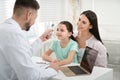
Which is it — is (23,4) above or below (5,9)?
above

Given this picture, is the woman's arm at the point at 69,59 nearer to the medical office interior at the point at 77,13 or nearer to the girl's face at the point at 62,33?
the girl's face at the point at 62,33

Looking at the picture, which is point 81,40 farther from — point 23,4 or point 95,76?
point 23,4

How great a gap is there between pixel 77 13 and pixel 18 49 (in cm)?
212

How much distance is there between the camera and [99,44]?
2.26 m

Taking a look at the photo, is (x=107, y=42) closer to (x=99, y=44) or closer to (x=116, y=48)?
(x=116, y=48)

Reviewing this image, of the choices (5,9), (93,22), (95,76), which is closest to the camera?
(95,76)

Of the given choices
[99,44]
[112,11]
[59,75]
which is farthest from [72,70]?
[112,11]

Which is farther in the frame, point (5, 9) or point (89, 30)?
point (5, 9)

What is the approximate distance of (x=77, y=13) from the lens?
11.4ft

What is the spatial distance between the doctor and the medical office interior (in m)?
1.07

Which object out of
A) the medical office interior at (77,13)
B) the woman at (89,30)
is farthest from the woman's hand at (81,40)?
the medical office interior at (77,13)

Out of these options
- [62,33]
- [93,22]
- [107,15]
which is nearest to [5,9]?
[62,33]

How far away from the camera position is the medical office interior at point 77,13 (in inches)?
108

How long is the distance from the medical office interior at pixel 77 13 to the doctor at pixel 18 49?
1.07m
